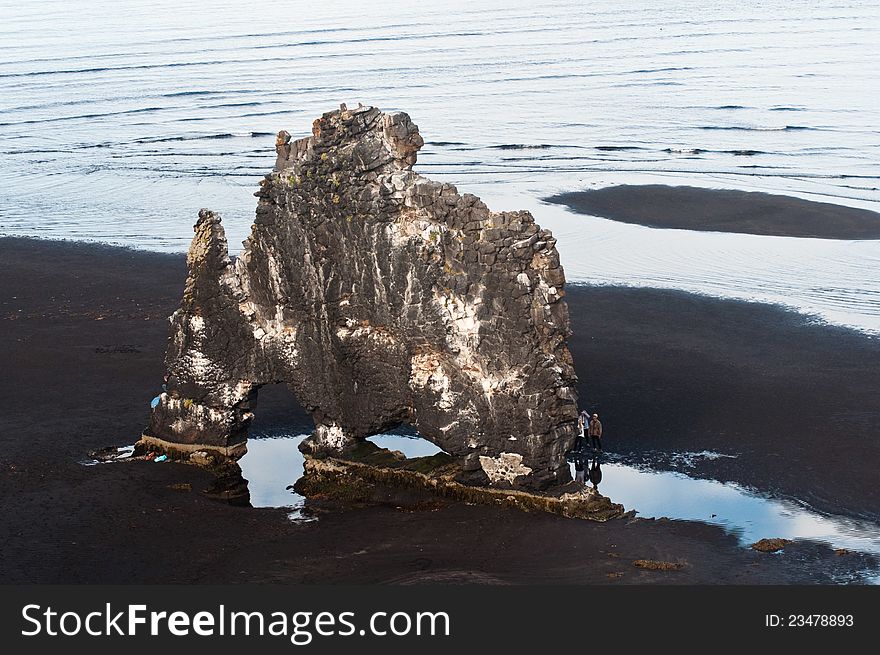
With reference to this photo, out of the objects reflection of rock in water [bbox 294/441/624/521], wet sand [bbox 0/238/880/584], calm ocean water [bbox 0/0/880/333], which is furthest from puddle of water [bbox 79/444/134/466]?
calm ocean water [bbox 0/0/880/333]

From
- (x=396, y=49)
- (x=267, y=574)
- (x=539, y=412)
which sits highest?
(x=396, y=49)

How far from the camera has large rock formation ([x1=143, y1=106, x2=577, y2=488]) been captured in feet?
85.7

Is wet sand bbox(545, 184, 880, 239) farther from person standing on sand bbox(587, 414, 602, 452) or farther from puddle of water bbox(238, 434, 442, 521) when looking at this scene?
puddle of water bbox(238, 434, 442, 521)

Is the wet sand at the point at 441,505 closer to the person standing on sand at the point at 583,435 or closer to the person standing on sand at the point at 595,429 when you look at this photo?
the person standing on sand at the point at 583,435

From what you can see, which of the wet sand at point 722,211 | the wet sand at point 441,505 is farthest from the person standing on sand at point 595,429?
the wet sand at point 722,211

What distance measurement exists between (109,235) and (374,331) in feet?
103

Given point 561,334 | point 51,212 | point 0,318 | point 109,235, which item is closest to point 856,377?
point 561,334

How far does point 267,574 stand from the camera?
2384 cm

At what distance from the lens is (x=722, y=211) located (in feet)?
191

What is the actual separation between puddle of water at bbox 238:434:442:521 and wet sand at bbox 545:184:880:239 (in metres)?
27.2

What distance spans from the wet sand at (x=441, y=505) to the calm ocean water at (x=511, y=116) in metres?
5.86

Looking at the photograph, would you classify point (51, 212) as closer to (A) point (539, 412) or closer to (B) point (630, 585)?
(A) point (539, 412)

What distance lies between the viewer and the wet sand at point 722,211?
5503 cm

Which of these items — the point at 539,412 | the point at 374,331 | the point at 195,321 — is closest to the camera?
the point at 539,412
